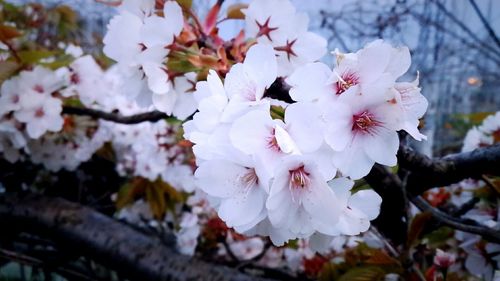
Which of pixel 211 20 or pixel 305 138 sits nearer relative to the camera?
pixel 305 138

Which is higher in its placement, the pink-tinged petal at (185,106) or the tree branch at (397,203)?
the pink-tinged petal at (185,106)

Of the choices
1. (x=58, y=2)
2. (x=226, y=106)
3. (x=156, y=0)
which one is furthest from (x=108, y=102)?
(x=226, y=106)

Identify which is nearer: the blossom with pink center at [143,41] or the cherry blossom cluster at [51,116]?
the blossom with pink center at [143,41]

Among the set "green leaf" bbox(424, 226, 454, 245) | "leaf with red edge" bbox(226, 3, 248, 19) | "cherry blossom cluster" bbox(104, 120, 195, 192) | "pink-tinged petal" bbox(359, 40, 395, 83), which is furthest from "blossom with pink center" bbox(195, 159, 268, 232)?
"cherry blossom cluster" bbox(104, 120, 195, 192)

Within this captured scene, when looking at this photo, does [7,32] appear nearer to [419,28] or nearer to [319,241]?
[319,241]

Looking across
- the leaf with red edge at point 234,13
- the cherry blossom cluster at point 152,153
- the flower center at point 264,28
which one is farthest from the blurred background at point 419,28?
the cherry blossom cluster at point 152,153

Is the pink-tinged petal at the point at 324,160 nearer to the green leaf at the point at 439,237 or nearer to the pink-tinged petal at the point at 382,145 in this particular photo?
the pink-tinged petal at the point at 382,145

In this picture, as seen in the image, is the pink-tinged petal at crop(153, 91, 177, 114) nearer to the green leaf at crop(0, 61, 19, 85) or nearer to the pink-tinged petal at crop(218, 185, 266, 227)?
the pink-tinged petal at crop(218, 185, 266, 227)

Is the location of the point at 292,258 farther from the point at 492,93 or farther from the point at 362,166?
the point at 492,93

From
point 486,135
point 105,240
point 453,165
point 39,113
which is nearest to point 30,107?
point 39,113
